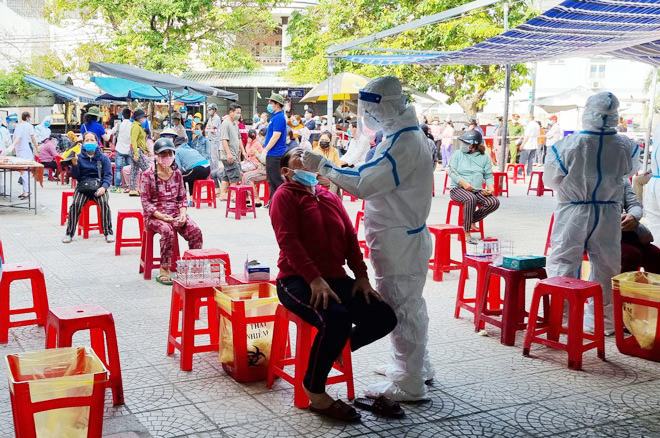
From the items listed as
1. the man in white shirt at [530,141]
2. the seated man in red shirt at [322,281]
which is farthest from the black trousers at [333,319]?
the man in white shirt at [530,141]

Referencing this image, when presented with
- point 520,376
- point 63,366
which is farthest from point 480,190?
point 63,366

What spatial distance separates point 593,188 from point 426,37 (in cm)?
1687

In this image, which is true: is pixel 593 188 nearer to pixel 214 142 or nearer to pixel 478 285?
pixel 478 285

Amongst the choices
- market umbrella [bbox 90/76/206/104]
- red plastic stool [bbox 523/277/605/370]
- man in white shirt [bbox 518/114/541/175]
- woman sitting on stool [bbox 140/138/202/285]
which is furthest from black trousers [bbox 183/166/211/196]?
man in white shirt [bbox 518/114/541/175]

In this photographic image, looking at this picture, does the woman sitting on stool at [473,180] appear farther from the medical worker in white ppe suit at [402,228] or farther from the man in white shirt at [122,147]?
the man in white shirt at [122,147]

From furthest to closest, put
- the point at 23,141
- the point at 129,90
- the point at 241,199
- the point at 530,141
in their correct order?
the point at 530,141 → the point at 129,90 → the point at 23,141 → the point at 241,199

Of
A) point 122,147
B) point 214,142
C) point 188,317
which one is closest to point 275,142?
point 122,147

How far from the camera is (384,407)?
4051 millimetres

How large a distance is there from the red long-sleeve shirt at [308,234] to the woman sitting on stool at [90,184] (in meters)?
5.64

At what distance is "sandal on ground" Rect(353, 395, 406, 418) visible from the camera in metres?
4.04

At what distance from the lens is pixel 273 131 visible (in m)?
11.4

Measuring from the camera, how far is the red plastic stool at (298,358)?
4117 millimetres

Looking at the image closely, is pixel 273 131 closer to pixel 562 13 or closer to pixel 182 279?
pixel 562 13

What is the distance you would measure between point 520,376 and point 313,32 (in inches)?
1028
